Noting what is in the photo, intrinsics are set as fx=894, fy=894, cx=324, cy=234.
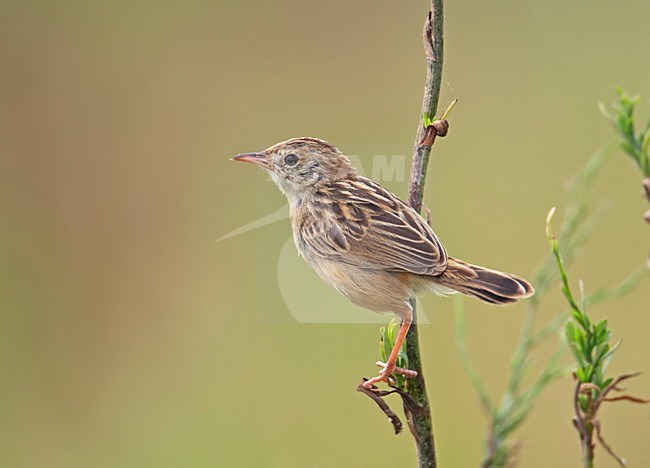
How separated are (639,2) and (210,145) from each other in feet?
13.8

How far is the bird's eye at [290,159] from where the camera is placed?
9.36 feet

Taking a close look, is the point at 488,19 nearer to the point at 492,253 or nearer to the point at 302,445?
the point at 492,253

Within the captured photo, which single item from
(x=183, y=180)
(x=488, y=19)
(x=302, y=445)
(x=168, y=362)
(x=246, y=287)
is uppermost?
(x=488, y=19)

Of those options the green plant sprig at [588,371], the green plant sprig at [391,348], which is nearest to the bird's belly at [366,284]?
the green plant sprig at [391,348]

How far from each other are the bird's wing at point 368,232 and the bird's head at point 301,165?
45 mm

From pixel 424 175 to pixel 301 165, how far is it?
3.44 feet

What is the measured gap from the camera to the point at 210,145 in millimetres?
7438

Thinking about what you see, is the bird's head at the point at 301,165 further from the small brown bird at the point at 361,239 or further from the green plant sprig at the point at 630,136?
the green plant sprig at the point at 630,136

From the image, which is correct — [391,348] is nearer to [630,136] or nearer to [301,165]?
[630,136]

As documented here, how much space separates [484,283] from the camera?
8.18 ft

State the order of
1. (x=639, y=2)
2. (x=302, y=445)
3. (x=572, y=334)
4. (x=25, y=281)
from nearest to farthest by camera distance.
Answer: (x=572, y=334) < (x=302, y=445) < (x=25, y=281) < (x=639, y=2)

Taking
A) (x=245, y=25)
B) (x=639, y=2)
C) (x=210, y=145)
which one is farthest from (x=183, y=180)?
(x=639, y=2)

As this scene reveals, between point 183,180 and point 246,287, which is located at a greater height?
point 183,180

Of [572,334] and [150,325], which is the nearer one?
[572,334]
